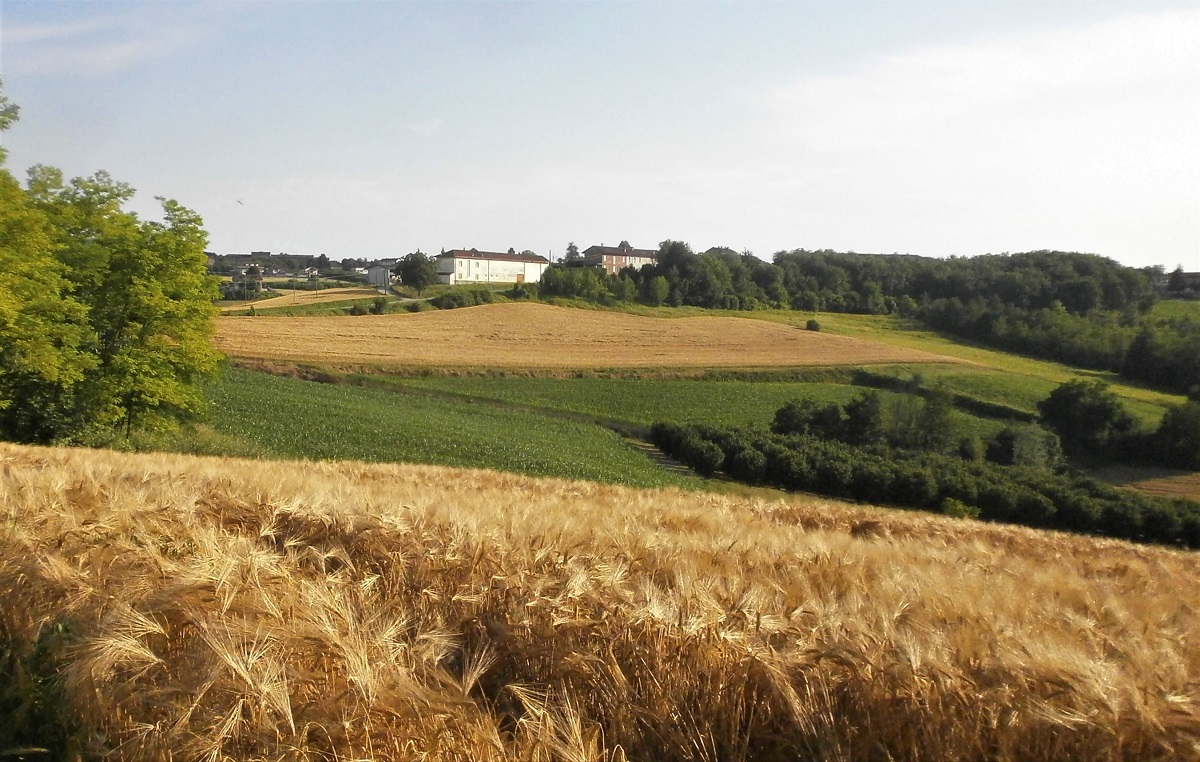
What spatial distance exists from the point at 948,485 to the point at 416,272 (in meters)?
90.9

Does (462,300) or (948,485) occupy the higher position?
(462,300)

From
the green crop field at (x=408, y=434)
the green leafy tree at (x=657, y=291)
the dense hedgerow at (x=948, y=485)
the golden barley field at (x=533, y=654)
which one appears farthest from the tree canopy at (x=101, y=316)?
the green leafy tree at (x=657, y=291)

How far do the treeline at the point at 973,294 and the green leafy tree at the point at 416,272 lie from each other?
722 inches

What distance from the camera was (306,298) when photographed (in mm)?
100188

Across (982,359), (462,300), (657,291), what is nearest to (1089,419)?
(982,359)

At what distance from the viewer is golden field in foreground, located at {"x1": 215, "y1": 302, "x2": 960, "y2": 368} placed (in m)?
66.6

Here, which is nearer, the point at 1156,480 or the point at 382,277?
the point at 1156,480

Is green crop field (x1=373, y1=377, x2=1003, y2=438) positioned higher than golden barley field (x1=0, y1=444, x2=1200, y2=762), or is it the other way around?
golden barley field (x1=0, y1=444, x2=1200, y2=762)

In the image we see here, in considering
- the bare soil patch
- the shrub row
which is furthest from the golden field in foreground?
the bare soil patch

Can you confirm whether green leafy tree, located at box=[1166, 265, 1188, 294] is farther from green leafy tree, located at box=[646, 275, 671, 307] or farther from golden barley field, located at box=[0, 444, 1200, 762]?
golden barley field, located at box=[0, 444, 1200, 762]

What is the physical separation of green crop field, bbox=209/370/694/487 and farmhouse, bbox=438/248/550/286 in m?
110

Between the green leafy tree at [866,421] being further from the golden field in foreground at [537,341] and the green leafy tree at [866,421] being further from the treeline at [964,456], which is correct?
the golden field in foreground at [537,341]

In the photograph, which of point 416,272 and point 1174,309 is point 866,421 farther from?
point 416,272

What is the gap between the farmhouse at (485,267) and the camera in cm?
16562
